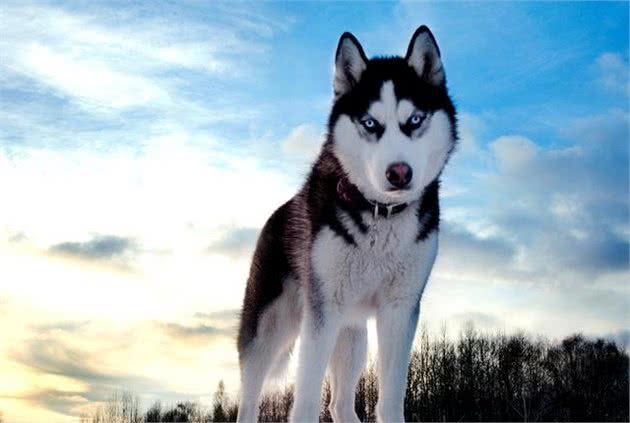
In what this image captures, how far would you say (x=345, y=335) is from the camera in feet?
23.2

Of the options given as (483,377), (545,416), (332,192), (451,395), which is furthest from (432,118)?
(483,377)

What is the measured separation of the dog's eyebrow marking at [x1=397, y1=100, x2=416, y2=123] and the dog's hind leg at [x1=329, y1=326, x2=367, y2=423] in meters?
2.27

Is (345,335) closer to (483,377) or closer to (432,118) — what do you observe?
(432,118)

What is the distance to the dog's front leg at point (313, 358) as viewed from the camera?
5930mm

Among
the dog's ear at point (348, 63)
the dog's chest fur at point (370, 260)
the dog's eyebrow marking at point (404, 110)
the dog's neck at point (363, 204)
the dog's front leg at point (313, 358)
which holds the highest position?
the dog's ear at point (348, 63)

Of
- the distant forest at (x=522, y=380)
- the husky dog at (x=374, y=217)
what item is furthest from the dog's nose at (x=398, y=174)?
the distant forest at (x=522, y=380)

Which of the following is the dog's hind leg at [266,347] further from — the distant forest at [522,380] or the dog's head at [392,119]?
the distant forest at [522,380]

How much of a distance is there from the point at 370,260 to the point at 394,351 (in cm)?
81

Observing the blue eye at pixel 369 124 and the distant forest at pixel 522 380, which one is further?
the distant forest at pixel 522 380

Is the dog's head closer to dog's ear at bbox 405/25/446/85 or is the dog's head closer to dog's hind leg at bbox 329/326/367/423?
dog's ear at bbox 405/25/446/85

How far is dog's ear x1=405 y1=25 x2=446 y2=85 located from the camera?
5.95 m

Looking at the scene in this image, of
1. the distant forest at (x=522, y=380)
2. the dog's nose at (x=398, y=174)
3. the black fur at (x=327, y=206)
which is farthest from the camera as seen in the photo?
the distant forest at (x=522, y=380)

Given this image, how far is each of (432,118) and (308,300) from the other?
1.73m

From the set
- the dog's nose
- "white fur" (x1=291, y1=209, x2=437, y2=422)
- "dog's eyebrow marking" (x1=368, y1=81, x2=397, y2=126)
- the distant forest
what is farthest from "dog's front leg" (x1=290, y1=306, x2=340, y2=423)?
the distant forest
